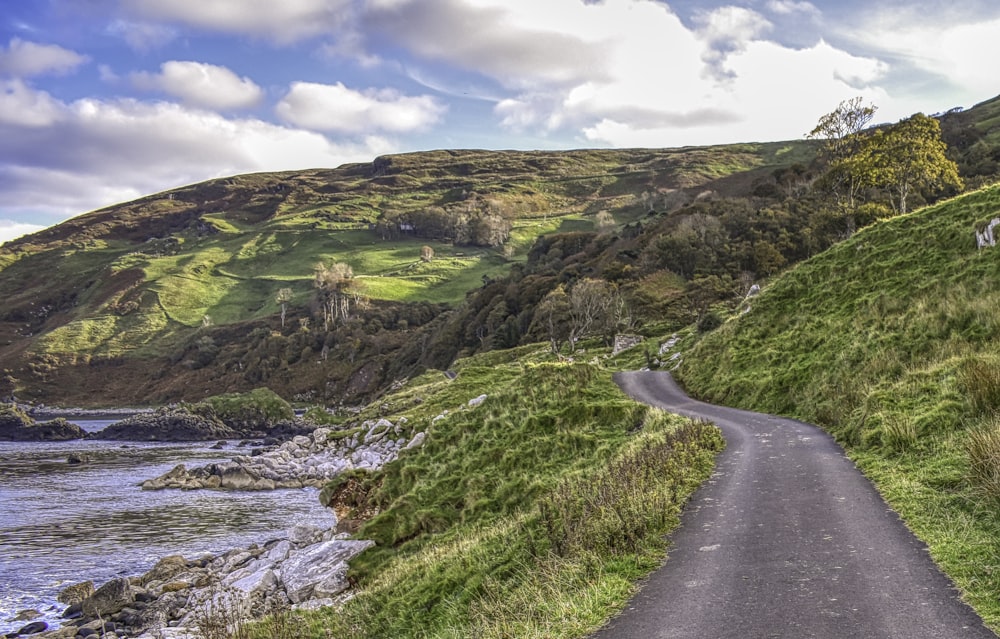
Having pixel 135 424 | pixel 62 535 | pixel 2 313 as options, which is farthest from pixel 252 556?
pixel 2 313

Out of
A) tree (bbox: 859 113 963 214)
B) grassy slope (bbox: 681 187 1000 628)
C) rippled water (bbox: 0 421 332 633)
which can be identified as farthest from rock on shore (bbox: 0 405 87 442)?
tree (bbox: 859 113 963 214)

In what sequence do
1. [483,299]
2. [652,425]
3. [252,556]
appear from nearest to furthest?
1. [652,425]
2. [252,556]
3. [483,299]

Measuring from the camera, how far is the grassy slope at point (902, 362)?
10.6 metres

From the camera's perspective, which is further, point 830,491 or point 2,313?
point 2,313

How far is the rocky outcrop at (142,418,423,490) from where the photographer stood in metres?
45.0

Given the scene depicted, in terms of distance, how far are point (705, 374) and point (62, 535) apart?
35618 millimetres

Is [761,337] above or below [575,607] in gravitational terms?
above

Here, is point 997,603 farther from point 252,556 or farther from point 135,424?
point 135,424

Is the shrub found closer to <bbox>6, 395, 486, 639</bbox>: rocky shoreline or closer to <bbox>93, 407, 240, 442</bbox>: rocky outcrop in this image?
<bbox>6, 395, 486, 639</bbox>: rocky shoreline

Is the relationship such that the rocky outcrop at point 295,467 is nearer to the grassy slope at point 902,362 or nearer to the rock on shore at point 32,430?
the grassy slope at point 902,362

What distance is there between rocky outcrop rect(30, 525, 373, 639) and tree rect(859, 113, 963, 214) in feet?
184

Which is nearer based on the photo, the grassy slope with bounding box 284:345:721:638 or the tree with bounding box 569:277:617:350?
the grassy slope with bounding box 284:345:721:638

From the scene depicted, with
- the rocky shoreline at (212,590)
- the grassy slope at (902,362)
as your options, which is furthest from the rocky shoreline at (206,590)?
the grassy slope at (902,362)

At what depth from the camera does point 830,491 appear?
12.8 metres
